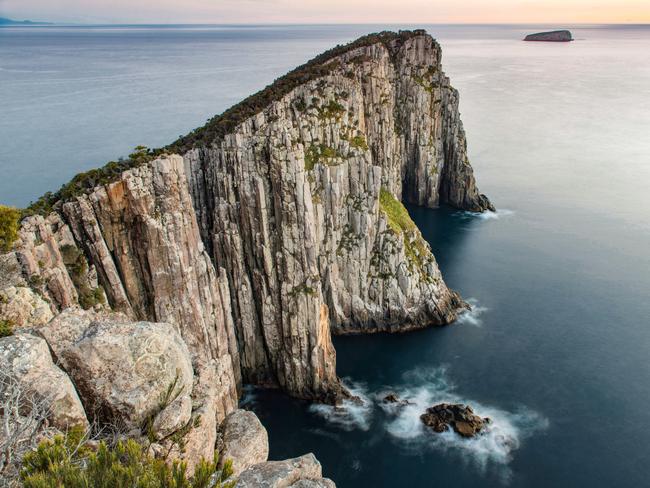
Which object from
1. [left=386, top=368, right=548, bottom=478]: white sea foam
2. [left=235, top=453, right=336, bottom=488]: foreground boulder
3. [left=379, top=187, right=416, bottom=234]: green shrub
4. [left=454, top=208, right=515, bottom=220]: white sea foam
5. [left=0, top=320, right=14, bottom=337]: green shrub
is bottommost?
[left=386, top=368, right=548, bottom=478]: white sea foam

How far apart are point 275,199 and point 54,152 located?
10302cm

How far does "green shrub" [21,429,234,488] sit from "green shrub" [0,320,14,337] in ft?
30.5

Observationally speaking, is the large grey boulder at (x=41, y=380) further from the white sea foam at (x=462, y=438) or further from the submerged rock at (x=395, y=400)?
the submerged rock at (x=395, y=400)

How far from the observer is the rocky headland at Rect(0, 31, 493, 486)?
24312mm

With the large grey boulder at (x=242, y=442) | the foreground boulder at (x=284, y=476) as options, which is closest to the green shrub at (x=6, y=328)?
the large grey boulder at (x=242, y=442)

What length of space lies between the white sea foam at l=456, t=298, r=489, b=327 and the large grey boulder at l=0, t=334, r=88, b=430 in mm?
62098

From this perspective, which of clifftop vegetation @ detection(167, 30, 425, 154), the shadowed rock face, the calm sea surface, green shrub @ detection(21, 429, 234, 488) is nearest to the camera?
green shrub @ detection(21, 429, 234, 488)

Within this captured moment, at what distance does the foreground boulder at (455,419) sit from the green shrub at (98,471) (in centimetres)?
4047

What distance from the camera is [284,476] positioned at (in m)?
22.8

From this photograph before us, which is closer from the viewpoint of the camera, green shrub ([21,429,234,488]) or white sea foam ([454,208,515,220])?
green shrub ([21,429,234,488])

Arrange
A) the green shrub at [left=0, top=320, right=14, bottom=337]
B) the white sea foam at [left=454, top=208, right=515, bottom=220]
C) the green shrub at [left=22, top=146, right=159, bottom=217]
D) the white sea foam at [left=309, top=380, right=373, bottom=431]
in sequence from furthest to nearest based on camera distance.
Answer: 1. the white sea foam at [left=454, top=208, right=515, bottom=220]
2. the white sea foam at [left=309, top=380, right=373, bottom=431]
3. the green shrub at [left=22, top=146, right=159, bottom=217]
4. the green shrub at [left=0, top=320, right=14, bottom=337]

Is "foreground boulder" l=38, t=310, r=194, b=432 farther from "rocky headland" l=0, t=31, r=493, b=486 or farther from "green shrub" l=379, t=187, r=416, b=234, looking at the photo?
"green shrub" l=379, t=187, r=416, b=234

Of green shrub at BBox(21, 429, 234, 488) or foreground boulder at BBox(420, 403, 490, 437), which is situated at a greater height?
green shrub at BBox(21, 429, 234, 488)

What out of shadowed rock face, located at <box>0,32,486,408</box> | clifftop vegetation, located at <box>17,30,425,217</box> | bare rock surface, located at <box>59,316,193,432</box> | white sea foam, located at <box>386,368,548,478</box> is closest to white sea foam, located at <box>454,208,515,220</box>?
shadowed rock face, located at <box>0,32,486,408</box>
